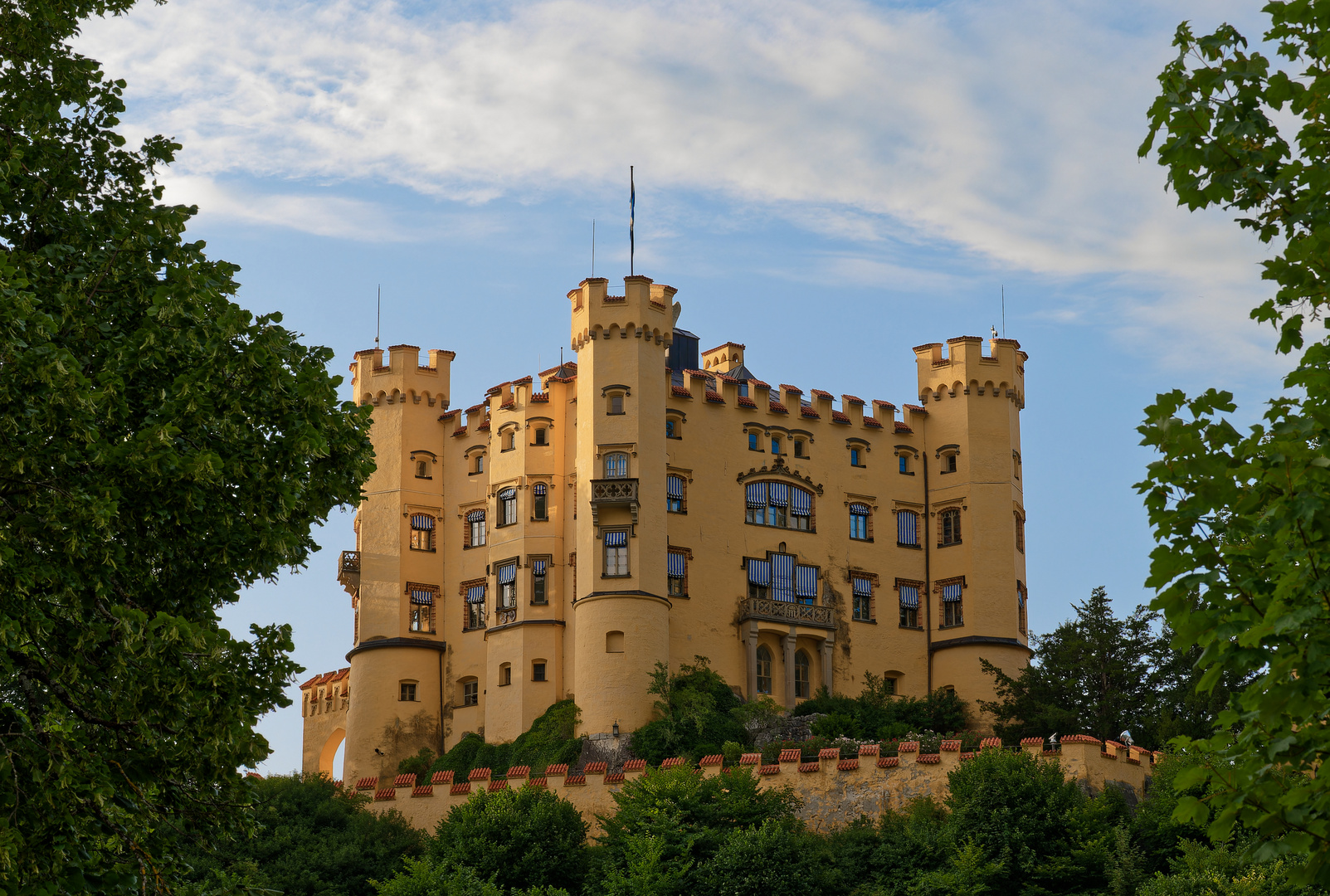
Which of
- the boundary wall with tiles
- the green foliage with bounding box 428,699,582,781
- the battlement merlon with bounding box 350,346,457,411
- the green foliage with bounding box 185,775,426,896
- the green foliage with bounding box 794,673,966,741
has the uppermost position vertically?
the battlement merlon with bounding box 350,346,457,411

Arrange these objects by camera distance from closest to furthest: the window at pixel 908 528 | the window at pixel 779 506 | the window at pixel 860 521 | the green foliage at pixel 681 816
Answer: the green foliage at pixel 681 816 < the window at pixel 779 506 < the window at pixel 860 521 < the window at pixel 908 528

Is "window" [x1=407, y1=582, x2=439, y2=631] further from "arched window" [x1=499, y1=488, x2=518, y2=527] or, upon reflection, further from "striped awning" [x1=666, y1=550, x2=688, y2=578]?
"striped awning" [x1=666, y1=550, x2=688, y2=578]

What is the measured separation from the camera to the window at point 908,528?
67.2 metres

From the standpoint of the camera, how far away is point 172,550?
19922mm

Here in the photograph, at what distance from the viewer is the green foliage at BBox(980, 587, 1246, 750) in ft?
183

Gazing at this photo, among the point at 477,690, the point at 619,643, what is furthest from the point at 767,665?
the point at 477,690

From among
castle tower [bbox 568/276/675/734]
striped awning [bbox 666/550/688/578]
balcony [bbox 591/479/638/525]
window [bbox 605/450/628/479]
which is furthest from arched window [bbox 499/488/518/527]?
striped awning [bbox 666/550/688/578]

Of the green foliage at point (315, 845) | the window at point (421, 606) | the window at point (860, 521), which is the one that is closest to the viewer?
the green foliage at point (315, 845)

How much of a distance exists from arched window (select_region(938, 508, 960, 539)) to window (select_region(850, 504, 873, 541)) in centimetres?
289

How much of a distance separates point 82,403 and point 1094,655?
4511 centimetres

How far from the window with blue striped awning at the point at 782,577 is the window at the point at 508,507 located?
9679mm

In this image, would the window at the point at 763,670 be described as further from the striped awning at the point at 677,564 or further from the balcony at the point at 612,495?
the balcony at the point at 612,495

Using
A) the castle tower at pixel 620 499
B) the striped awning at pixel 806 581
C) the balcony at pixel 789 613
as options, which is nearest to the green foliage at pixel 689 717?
the castle tower at pixel 620 499

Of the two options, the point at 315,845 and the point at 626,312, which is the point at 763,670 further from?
the point at 315,845
